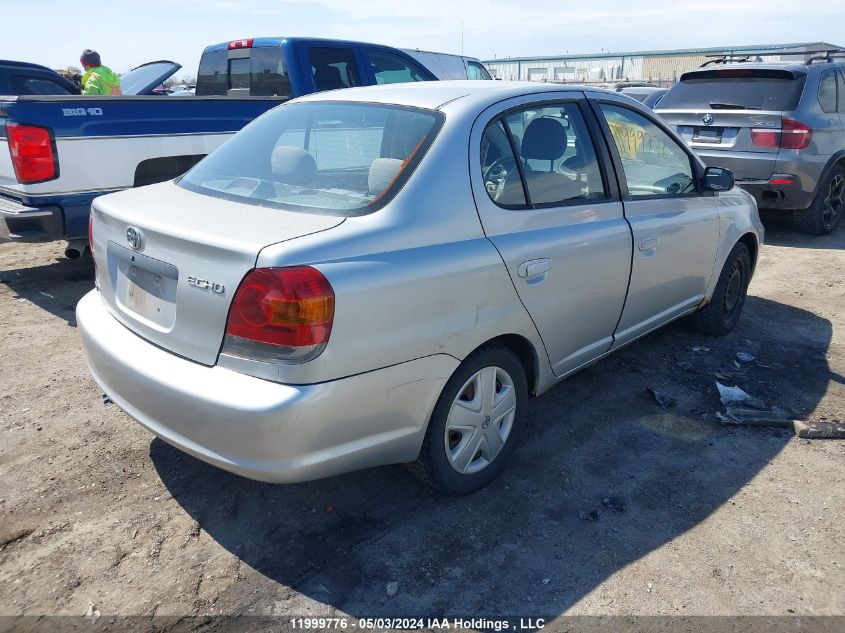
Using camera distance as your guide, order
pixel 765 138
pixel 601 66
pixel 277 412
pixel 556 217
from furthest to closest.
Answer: pixel 601 66 → pixel 765 138 → pixel 556 217 → pixel 277 412

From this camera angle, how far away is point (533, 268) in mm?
3141

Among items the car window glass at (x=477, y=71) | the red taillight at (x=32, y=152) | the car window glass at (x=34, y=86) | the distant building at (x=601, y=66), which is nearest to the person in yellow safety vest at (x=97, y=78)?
the car window glass at (x=34, y=86)

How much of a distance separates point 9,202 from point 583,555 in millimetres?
4938

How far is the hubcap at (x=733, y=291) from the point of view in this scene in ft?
16.7

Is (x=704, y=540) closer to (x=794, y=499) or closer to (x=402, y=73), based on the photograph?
(x=794, y=499)

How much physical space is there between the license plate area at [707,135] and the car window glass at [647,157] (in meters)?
4.10

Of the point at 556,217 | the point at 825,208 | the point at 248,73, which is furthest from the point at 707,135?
the point at 556,217

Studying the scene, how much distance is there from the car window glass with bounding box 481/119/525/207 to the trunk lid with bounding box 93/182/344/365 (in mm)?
765

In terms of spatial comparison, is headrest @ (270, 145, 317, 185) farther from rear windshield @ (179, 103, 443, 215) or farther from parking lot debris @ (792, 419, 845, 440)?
parking lot debris @ (792, 419, 845, 440)

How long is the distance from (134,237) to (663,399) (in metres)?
3.02

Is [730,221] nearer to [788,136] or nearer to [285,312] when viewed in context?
[285,312]

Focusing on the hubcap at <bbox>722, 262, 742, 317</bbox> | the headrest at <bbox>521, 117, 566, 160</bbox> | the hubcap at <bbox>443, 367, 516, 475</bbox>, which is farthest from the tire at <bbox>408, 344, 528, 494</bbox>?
the hubcap at <bbox>722, 262, 742, 317</bbox>

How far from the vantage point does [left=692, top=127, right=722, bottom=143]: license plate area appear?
8.05 meters

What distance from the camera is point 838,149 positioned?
8109mm
